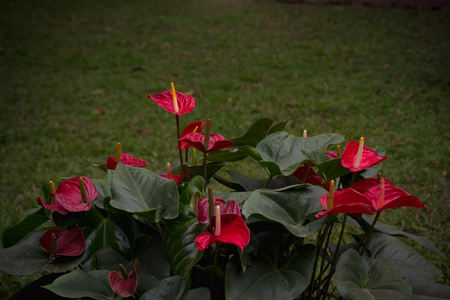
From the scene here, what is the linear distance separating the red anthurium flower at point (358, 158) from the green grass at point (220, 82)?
1326mm

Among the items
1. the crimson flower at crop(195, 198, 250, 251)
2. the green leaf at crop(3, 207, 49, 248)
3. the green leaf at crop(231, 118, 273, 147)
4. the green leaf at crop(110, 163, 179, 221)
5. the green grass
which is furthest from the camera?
the green grass

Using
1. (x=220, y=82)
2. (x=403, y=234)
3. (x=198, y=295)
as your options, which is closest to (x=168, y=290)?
(x=198, y=295)

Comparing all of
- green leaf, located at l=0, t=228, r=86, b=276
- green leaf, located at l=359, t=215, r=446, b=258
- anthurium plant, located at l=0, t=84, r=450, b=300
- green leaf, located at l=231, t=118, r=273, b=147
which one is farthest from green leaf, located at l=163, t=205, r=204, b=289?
green leaf, located at l=359, t=215, r=446, b=258

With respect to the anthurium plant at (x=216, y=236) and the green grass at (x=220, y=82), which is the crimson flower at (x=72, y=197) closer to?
the anthurium plant at (x=216, y=236)

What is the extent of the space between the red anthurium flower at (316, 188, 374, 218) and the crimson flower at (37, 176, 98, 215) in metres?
0.53

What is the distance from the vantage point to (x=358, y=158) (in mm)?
940

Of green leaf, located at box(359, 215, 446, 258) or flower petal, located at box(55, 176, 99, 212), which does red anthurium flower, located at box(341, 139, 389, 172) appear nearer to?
green leaf, located at box(359, 215, 446, 258)

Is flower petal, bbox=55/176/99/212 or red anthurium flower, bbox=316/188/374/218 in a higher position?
red anthurium flower, bbox=316/188/374/218

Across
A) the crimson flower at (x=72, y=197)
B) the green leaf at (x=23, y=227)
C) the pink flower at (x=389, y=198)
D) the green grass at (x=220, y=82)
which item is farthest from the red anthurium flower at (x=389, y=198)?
the green grass at (x=220, y=82)

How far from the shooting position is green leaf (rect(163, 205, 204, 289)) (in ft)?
2.85

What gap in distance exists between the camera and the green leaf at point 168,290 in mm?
812

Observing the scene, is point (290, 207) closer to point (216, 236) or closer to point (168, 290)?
point (216, 236)

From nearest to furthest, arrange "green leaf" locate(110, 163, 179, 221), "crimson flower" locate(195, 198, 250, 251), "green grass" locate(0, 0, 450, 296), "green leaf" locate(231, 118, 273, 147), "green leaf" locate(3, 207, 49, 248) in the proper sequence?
"crimson flower" locate(195, 198, 250, 251), "green leaf" locate(110, 163, 179, 221), "green leaf" locate(3, 207, 49, 248), "green leaf" locate(231, 118, 273, 147), "green grass" locate(0, 0, 450, 296)

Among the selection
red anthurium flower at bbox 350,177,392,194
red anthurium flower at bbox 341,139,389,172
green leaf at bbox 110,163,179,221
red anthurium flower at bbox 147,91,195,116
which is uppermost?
red anthurium flower at bbox 147,91,195,116
